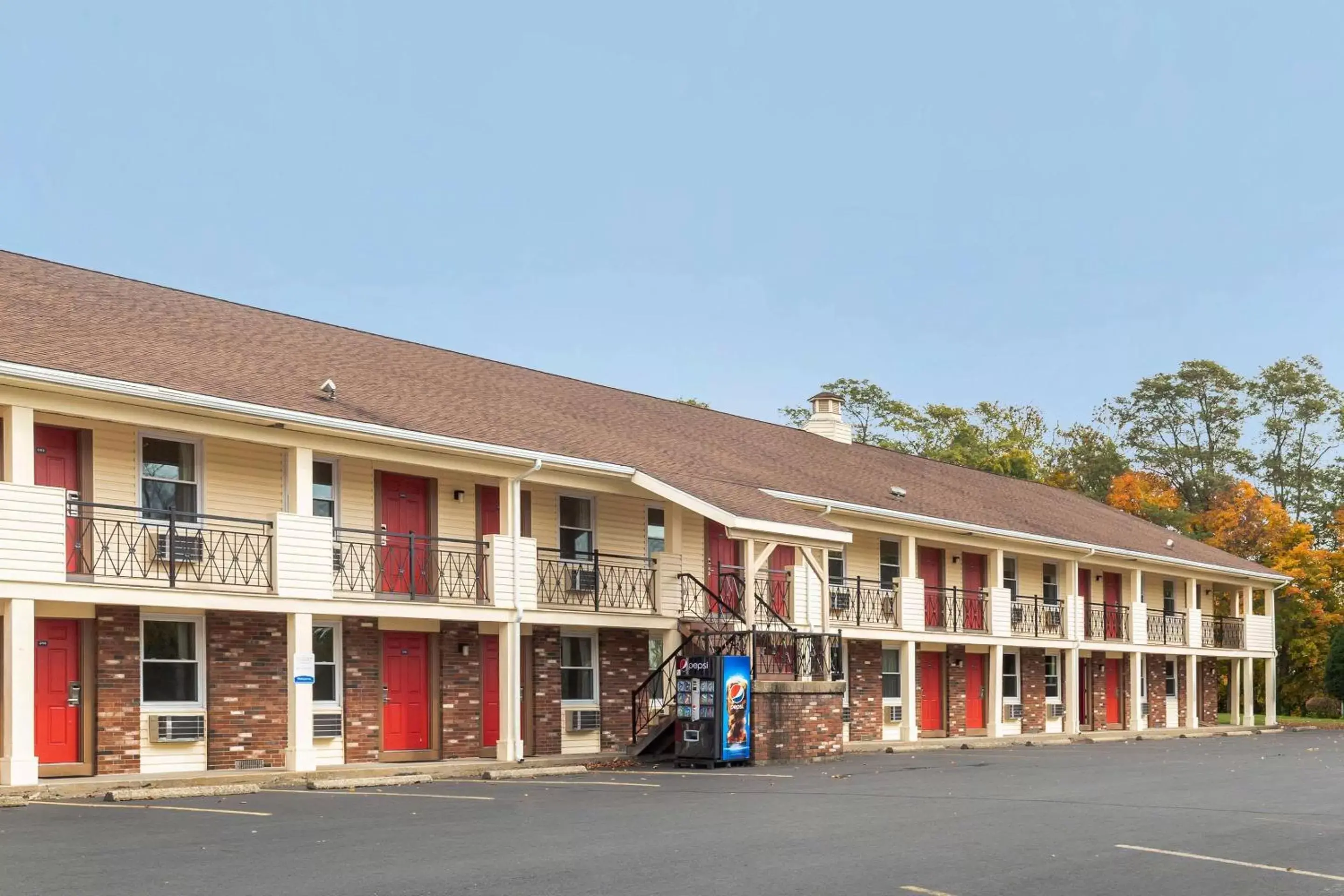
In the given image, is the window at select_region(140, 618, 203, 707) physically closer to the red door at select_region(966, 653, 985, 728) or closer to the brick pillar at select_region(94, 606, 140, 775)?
the brick pillar at select_region(94, 606, 140, 775)

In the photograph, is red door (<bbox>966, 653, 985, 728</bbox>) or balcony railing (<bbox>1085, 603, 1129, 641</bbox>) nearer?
red door (<bbox>966, 653, 985, 728</bbox>)

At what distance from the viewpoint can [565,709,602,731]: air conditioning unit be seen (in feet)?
86.4

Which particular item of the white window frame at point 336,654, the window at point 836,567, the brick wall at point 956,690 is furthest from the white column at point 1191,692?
the white window frame at point 336,654

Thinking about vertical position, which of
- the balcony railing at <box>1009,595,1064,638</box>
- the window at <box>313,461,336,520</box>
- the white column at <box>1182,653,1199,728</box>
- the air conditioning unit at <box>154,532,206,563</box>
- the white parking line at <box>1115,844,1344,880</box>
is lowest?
the white column at <box>1182,653,1199,728</box>

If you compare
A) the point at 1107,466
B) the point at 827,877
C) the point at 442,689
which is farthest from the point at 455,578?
the point at 1107,466

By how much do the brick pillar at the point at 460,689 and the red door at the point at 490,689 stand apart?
0.18 meters

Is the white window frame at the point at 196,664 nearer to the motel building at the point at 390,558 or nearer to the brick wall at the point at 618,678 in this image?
the motel building at the point at 390,558

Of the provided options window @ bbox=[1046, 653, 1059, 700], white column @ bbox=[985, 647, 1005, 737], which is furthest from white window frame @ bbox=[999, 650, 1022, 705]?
window @ bbox=[1046, 653, 1059, 700]

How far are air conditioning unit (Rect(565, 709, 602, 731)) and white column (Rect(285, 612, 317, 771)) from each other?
20.9ft

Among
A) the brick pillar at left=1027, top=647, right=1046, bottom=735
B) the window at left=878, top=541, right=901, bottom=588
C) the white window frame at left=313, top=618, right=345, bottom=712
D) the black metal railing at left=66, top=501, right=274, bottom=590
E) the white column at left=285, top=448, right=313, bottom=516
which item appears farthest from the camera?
the brick pillar at left=1027, top=647, right=1046, bottom=735

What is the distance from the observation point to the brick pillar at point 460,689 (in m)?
24.3

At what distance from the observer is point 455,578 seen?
24062mm

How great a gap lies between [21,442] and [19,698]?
9.43 ft

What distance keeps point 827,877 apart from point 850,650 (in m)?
21.9
